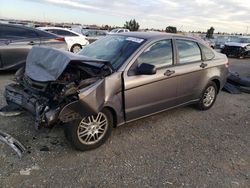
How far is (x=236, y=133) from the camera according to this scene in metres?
5.00

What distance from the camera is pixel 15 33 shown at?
27.5 feet

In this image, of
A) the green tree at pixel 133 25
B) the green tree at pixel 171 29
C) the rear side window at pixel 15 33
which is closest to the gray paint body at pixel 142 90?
the rear side window at pixel 15 33

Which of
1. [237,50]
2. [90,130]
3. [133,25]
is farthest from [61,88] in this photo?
[133,25]

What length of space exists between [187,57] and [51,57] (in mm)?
2558

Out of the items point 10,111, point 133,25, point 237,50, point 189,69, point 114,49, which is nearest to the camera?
point 114,49

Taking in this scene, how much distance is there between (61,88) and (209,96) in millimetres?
3600

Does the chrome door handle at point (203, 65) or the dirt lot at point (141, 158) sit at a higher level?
the chrome door handle at point (203, 65)

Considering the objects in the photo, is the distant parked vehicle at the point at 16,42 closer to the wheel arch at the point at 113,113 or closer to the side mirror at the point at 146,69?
the wheel arch at the point at 113,113

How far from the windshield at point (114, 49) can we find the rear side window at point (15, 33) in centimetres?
414

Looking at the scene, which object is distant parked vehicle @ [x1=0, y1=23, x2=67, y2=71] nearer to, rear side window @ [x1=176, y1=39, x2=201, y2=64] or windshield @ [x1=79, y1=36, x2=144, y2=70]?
windshield @ [x1=79, y1=36, x2=144, y2=70]

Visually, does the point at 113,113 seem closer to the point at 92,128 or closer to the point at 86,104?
the point at 92,128

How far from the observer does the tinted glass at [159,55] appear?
4492mm

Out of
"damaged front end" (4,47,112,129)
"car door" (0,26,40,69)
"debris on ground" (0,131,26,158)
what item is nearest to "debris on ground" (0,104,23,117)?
"damaged front end" (4,47,112,129)

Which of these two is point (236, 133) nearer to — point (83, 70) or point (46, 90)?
point (83, 70)
